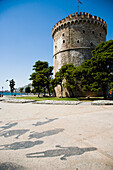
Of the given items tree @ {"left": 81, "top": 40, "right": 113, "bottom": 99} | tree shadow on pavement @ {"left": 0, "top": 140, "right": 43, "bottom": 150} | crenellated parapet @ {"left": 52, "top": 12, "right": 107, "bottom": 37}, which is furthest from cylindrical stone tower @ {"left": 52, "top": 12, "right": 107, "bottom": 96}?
tree shadow on pavement @ {"left": 0, "top": 140, "right": 43, "bottom": 150}

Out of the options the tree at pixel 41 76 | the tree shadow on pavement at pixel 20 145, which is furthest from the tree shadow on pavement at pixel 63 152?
the tree at pixel 41 76

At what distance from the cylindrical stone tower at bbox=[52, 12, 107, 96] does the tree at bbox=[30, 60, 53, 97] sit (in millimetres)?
6139

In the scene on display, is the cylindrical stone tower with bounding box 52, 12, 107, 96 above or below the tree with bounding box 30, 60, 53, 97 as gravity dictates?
above

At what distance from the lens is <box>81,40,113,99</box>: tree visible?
16.2 metres

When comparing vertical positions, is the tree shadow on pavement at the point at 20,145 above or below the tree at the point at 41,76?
below

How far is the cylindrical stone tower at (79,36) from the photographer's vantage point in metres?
27.0

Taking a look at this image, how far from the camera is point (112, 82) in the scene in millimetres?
15836

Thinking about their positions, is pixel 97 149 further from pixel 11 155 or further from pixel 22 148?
pixel 11 155

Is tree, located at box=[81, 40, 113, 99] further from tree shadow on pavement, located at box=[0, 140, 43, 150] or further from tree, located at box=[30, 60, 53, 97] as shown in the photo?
tree shadow on pavement, located at box=[0, 140, 43, 150]

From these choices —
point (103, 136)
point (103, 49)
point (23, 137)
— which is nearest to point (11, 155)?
point (23, 137)

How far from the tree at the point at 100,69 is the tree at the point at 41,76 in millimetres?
12017

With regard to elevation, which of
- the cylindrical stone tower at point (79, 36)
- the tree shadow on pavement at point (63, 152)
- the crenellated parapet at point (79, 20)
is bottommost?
the tree shadow on pavement at point (63, 152)

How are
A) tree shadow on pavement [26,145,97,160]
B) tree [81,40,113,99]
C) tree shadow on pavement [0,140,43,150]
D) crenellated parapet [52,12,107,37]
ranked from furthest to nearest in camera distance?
1. crenellated parapet [52,12,107,37]
2. tree [81,40,113,99]
3. tree shadow on pavement [0,140,43,150]
4. tree shadow on pavement [26,145,97,160]

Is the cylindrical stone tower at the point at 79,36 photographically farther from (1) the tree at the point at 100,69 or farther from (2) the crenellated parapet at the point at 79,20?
(1) the tree at the point at 100,69
